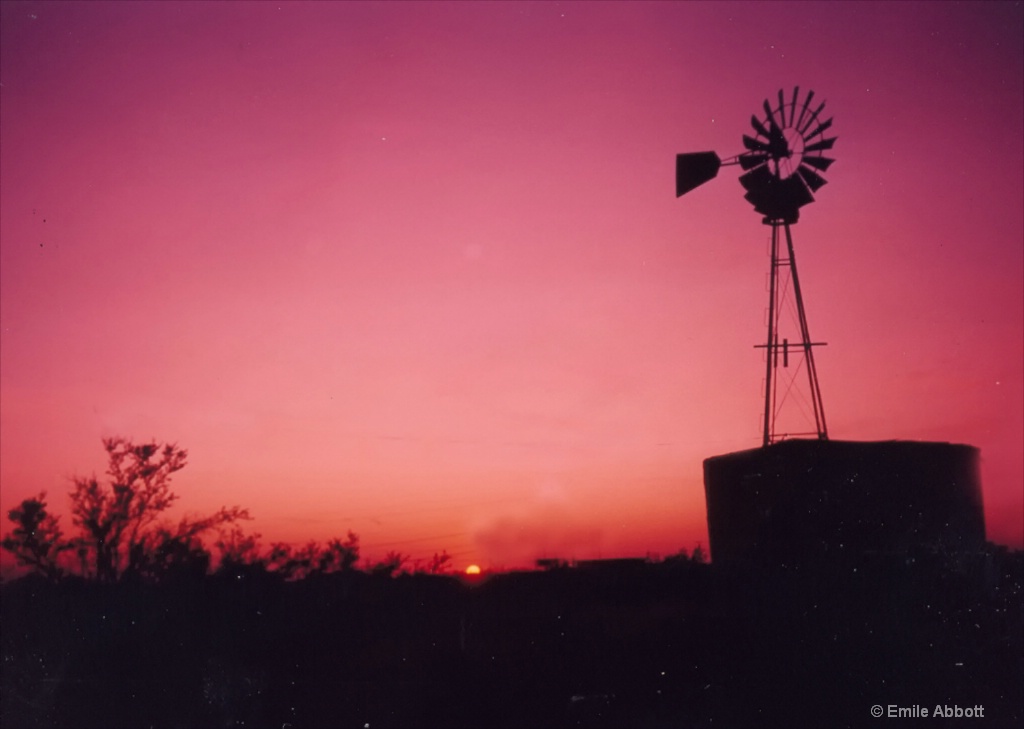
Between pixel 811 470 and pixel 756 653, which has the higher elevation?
pixel 811 470

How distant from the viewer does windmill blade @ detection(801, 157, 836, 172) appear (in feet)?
76.8

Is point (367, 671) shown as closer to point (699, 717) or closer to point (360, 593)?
point (360, 593)

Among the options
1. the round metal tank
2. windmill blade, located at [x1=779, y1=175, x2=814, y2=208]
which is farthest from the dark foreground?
windmill blade, located at [x1=779, y1=175, x2=814, y2=208]

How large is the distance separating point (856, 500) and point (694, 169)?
8349mm

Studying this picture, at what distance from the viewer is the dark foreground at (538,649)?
16922 mm

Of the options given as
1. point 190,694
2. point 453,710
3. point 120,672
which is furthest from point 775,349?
point 120,672

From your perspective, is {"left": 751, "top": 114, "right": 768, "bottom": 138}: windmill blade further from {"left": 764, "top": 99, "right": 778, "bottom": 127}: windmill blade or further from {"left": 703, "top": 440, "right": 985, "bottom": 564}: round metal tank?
{"left": 703, "top": 440, "right": 985, "bottom": 564}: round metal tank

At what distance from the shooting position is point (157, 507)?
31.9m

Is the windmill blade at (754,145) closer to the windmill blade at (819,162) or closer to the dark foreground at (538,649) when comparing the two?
the windmill blade at (819,162)

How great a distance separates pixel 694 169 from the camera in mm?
23500

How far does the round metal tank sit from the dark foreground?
1019 millimetres

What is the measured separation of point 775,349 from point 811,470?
9.39 ft

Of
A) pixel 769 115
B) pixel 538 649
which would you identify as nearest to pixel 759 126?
pixel 769 115

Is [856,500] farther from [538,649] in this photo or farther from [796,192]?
[538,649]
